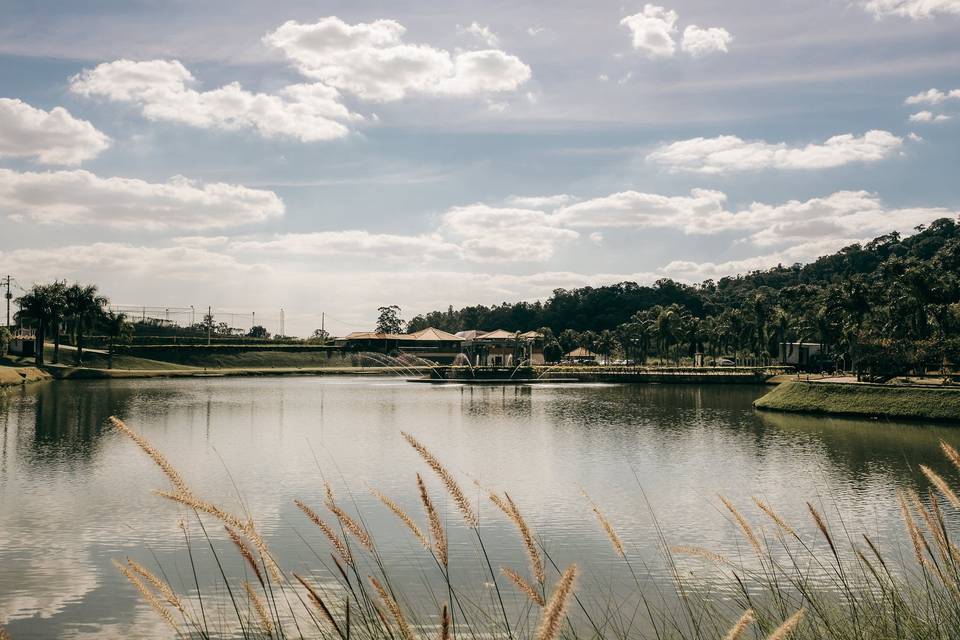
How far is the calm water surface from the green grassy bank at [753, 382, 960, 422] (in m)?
3.22

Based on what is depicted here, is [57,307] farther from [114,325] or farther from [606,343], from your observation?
[606,343]

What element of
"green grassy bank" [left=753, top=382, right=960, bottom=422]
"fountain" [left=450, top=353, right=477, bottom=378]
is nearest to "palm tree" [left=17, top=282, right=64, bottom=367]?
"fountain" [left=450, top=353, right=477, bottom=378]

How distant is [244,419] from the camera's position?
171 ft

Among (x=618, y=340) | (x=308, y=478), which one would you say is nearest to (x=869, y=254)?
(x=618, y=340)

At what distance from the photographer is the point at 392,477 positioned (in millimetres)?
29391

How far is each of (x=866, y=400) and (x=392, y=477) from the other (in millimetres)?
43360

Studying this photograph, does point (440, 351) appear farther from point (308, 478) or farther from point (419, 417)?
point (308, 478)

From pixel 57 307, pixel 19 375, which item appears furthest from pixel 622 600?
pixel 57 307

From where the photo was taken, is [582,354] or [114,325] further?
[582,354]

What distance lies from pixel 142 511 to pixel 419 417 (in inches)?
1385

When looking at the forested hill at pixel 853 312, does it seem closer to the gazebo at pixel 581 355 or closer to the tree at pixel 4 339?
the gazebo at pixel 581 355

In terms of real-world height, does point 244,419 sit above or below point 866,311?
below

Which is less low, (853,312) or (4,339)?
(853,312)

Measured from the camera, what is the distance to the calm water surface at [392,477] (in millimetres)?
17484
